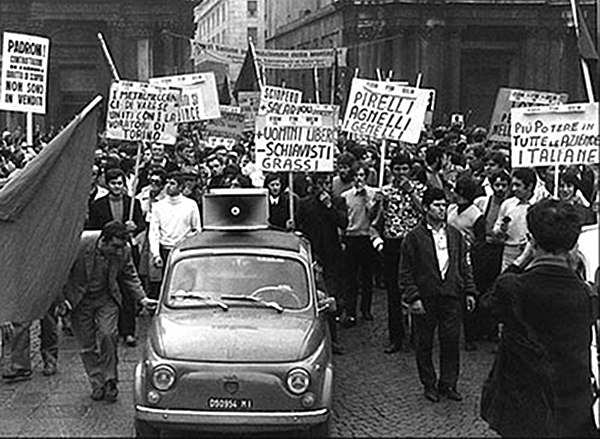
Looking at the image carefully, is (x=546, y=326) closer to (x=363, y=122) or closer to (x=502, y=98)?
(x=363, y=122)

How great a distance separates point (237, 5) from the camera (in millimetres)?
83000

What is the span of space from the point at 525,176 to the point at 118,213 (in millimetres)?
4856

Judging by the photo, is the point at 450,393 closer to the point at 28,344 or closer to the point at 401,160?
the point at 28,344

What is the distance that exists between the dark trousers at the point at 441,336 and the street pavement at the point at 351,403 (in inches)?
9.9

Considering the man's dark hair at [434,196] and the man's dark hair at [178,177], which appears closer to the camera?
the man's dark hair at [434,196]

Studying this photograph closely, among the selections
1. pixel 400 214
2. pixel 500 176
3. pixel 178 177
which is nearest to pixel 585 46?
pixel 500 176

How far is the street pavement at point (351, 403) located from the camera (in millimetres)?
9273

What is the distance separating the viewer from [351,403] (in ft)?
33.3

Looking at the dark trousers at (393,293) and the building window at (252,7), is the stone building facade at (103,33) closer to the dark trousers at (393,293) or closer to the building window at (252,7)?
the dark trousers at (393,293)

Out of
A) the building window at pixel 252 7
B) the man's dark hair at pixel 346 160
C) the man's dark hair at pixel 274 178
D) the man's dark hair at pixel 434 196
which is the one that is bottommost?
the man's dark hair at pixel 274 178

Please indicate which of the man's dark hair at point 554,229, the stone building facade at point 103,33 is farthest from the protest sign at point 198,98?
the stone building facade at point 103,33

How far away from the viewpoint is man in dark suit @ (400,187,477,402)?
33.1ft

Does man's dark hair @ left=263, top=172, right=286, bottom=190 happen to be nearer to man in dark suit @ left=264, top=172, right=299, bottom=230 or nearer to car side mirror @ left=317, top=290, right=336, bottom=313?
man in dark suit @ left=264, top=172, right=299, bottom=230

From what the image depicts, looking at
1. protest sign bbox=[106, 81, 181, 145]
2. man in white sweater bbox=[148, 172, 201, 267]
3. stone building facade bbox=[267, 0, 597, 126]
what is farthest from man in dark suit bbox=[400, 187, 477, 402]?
stone building facade bbox=[267, 0, 597, 126]
